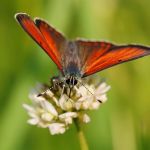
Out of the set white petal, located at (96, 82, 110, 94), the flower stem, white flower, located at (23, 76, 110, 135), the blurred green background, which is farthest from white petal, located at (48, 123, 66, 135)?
the blurred green background

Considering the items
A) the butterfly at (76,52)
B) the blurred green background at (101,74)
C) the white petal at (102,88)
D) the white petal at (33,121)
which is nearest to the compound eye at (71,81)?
the butterfly at (76,52)

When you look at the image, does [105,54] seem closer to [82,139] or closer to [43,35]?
[43,35]

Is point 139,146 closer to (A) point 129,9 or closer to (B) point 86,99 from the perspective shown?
(B) point 86,99

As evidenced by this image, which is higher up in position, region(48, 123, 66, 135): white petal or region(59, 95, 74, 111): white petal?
region(59, 95, 74, 111): white petal

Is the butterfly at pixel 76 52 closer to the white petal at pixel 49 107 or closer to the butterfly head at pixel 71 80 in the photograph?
the butterfly head at pixel 71 80

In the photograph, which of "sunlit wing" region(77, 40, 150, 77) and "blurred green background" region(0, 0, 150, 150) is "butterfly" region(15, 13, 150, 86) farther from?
"blurred green background" region(0, 0, 150, 150)
